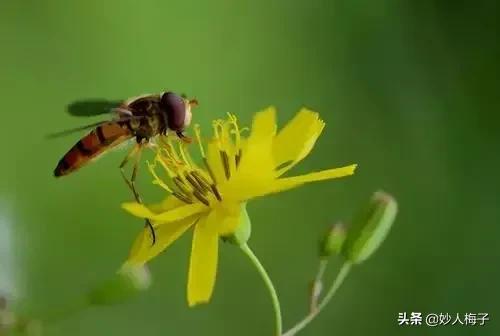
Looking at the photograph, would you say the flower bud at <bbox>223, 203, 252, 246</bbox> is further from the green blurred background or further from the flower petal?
the green blurred background

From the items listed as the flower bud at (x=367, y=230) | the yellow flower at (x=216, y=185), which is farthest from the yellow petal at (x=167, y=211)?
the flower bud at (x=367, y=230)

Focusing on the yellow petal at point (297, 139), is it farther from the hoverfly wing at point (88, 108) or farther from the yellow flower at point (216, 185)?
the hoverfly wing at point (88, 108)

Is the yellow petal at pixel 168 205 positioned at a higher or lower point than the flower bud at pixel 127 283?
higher

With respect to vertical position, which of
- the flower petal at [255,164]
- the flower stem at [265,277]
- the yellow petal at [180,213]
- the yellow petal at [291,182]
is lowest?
the flower stem at [265,277]

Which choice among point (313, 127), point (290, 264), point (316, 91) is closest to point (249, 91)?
point (316, 91)

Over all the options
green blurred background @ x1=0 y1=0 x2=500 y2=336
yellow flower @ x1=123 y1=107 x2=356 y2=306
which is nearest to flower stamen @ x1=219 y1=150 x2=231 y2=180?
A: yellow flower @ x1=123 y1=107 x2=356 y2=306

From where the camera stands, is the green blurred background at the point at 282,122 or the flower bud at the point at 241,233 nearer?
the flower bud at the point at 241,233
